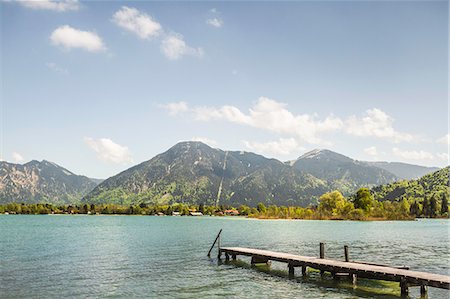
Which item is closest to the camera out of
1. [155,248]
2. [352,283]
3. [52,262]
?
[352,283]

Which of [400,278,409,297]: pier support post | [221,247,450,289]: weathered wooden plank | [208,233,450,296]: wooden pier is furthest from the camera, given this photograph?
[400,278,409,297]: pier support post

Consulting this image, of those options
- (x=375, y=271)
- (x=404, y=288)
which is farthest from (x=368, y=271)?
(x=404, y=288)

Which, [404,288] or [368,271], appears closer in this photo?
[404,288]

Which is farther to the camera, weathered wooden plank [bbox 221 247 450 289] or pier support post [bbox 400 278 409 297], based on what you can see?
pier support post [bbox 400 278 409 297]

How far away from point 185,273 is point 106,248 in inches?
1212

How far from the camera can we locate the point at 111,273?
4397 cm

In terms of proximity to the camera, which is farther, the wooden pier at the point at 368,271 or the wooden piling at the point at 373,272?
the wooden pier at the point at 368,271

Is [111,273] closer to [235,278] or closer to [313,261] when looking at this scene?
[235,278]

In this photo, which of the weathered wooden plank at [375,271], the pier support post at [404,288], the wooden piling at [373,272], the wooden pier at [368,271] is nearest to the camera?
the weathered wooden plank at [375,271]

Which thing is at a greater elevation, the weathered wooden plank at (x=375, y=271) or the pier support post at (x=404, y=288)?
the weathered wooden plank at (x=375, y=271)

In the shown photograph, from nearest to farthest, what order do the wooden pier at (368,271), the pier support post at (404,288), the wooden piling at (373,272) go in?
1. the wooden piling at (373,272)
2. the wooden pier at (368,271)
3. the pier support post at (404,288)

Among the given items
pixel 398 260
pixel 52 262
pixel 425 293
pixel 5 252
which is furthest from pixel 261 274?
pixel 5 252

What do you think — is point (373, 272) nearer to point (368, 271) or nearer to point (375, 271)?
point (375, 271)

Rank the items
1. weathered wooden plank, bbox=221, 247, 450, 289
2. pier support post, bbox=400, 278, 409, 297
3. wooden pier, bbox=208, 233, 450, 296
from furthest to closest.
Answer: pier support post, bbox=400, 278, 409, 297, wooden pier, bbox=208, 233, 450, 296, weathered wooden plank, bbox=221, 247, 450, 289
